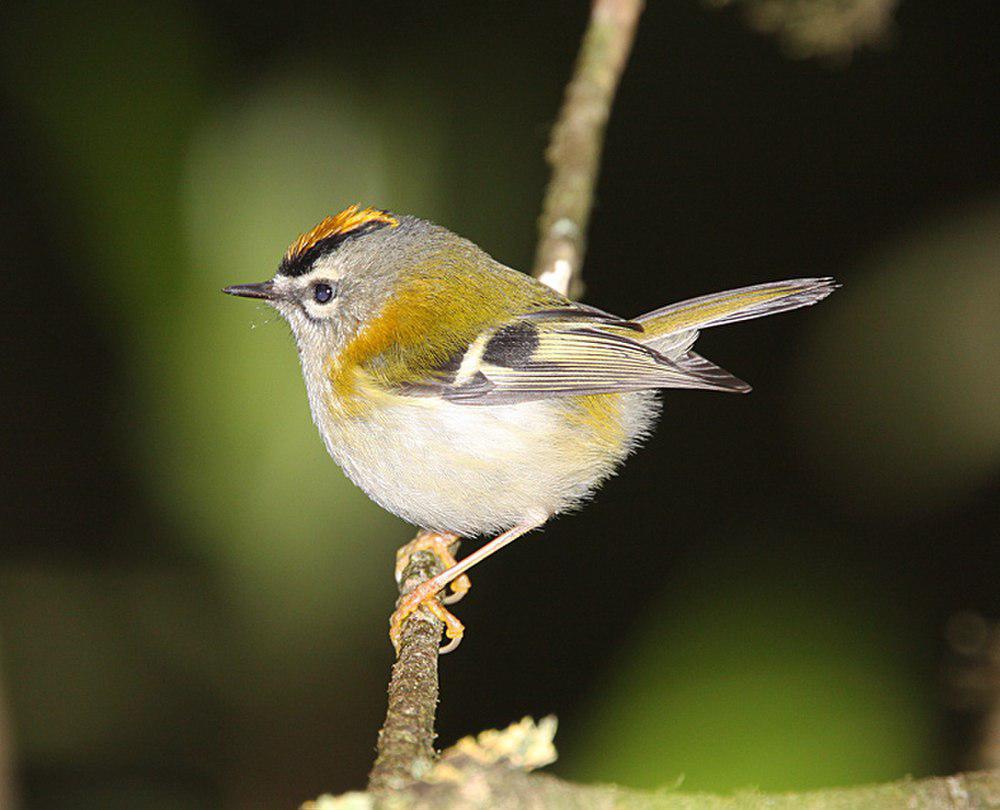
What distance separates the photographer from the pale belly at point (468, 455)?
8.73ft

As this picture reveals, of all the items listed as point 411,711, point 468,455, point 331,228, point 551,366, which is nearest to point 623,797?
point 411,711

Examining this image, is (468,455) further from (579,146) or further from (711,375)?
(579,146)

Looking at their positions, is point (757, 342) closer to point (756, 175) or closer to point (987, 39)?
point (756, 175)

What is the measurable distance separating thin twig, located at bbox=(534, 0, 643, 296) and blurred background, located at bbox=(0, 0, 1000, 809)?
0.40m

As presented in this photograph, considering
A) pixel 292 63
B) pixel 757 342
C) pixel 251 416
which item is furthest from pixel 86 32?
pixel 757 342

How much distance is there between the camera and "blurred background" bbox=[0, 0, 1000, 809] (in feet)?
8.25

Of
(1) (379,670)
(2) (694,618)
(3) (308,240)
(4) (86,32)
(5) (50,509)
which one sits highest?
(4) (86,32)

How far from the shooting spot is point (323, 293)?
3014mm

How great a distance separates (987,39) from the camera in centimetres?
444

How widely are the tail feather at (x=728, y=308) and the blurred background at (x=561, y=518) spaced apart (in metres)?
0.78

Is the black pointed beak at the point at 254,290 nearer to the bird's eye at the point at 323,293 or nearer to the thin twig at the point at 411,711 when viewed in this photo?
the bird's eye at the point at 323,293

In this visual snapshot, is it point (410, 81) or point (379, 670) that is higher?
point (410, 81)

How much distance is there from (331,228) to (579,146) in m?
0.92

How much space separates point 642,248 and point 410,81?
4.37ft
